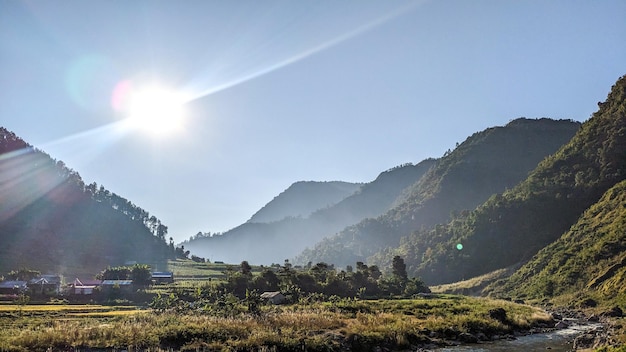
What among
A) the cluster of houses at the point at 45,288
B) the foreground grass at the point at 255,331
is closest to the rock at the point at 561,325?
the foreground grass at the point at 255,331

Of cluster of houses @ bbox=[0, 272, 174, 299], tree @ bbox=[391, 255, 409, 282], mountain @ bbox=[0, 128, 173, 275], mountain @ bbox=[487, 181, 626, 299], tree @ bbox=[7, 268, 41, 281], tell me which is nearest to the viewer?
mountain @ bbox=[487, 181, 626, 299]

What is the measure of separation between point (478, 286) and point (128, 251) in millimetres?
140094

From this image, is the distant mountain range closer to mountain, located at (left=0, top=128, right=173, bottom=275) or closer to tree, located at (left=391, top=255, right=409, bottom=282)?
mountain, located at (left=0, top=128, right=173, bottom=275)

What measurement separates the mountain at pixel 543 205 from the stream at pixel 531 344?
3350 inches

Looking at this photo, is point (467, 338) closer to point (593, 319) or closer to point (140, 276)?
point (593, 319)

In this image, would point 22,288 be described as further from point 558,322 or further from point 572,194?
point 572,194

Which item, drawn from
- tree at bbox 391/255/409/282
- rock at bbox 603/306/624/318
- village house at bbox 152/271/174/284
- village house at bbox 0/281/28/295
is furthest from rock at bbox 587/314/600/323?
village house at bbox 152/271/174/284

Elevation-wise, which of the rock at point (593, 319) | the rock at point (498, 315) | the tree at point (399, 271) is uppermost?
the tree at point (399, 271)

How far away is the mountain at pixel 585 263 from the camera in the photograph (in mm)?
70750

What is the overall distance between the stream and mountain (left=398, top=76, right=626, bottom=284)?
279 ft

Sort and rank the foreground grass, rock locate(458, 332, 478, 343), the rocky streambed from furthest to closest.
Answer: rock locate(458, 332, 478, 343) < the rocky streambed < the foreground grass

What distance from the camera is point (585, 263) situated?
262 ft

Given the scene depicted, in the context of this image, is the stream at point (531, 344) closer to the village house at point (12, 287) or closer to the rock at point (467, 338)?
the rock at point (467, 338)

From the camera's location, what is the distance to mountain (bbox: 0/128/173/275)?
139750 mm
